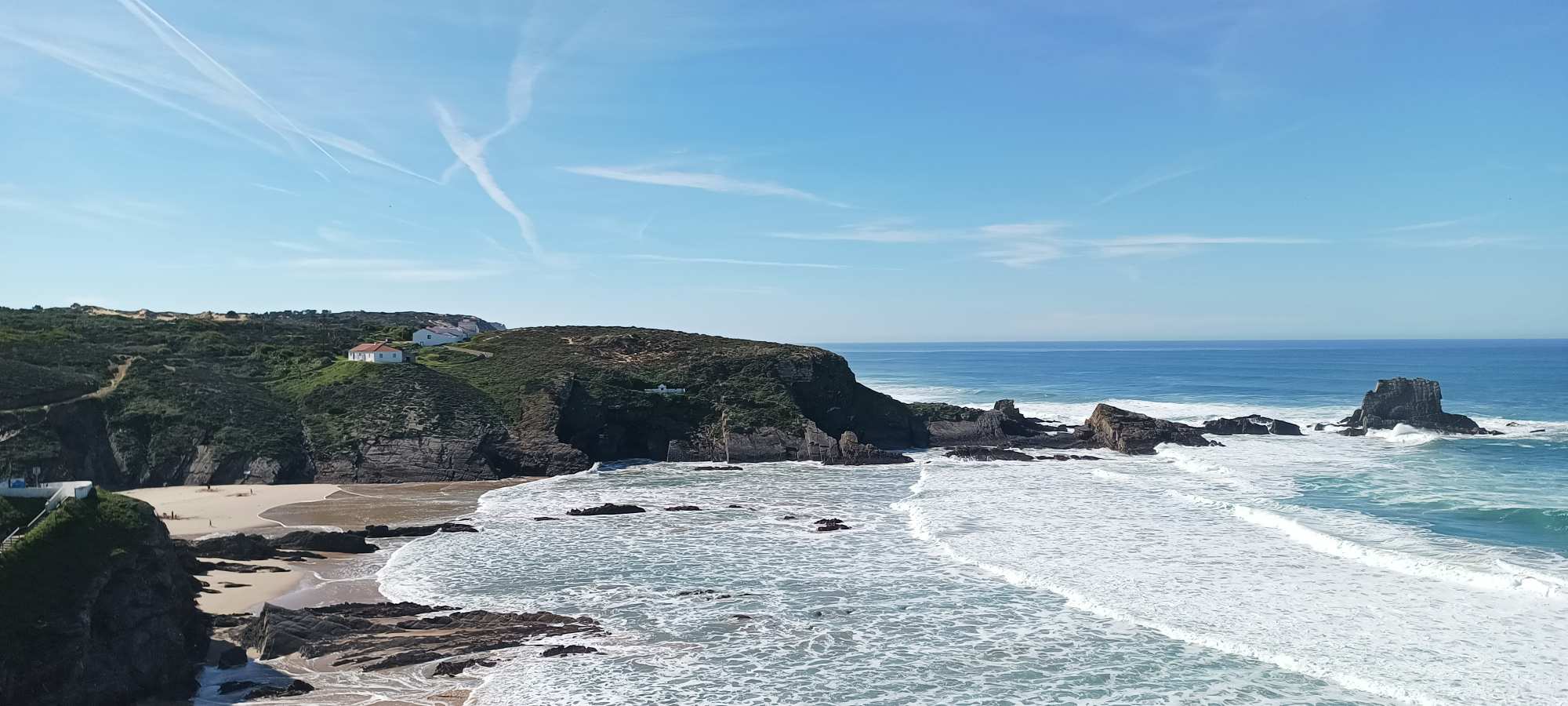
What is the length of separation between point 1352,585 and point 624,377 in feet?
148

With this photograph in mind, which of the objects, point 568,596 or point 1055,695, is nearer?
point 1055,695

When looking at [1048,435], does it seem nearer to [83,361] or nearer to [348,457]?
[348,457]

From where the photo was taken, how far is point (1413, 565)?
24703 mm

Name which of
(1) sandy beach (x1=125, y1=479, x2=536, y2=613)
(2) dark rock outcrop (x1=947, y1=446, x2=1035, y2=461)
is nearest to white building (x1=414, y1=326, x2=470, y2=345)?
(1) sandy beach (x1=125, y1=479, x2=536, y2=613)

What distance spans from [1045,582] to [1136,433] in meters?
34.2

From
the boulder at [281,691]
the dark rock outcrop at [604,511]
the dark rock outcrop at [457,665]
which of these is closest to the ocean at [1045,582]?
the dark rock outcrop at [457,665]

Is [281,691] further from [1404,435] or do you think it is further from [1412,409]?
[1412,409]

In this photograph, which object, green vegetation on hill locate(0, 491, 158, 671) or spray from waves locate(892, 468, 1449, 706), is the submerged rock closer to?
spray from waves locate(892, 468, 1449, 706)

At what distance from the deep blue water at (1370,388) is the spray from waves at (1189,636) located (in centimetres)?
1475

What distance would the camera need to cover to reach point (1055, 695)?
16.3 metres

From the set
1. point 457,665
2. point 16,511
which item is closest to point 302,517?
point 16,511

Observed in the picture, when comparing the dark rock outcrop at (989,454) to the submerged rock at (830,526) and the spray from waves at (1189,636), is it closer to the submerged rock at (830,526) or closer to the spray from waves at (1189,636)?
the submerged rock at (830,526)

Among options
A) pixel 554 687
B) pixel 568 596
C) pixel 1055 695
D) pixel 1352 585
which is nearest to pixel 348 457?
pixel 568 596

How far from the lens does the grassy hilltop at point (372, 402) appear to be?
4222 cm
